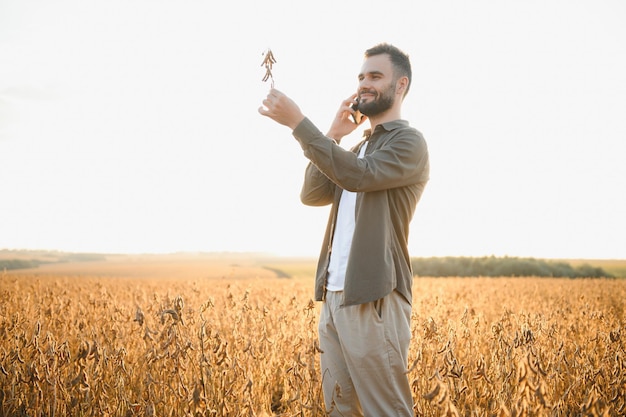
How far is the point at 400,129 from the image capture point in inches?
101

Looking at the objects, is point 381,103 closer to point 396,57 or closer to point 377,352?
point 396,57

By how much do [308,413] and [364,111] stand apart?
227 cm

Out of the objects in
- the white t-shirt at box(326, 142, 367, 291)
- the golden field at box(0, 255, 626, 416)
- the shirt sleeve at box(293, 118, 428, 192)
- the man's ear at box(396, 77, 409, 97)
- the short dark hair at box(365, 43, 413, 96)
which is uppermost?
the short dark hair at box(365, 43, 413, 96)

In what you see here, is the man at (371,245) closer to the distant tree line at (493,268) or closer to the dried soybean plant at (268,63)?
the dried soybean plant at (268,63)

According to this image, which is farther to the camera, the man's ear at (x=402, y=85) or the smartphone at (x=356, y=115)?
the smartphone at (x=356, y=115)

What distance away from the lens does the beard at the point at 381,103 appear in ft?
8.61

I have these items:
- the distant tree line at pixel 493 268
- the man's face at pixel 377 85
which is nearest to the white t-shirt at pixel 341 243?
the man's face at pixel 377 85

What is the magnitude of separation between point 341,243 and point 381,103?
840mm

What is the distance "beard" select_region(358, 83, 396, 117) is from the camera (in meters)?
2.62

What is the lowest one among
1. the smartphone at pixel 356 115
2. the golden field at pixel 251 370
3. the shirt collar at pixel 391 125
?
the golden field at pixel 251 370

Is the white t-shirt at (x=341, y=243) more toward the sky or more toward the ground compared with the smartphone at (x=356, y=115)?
more toward the ground

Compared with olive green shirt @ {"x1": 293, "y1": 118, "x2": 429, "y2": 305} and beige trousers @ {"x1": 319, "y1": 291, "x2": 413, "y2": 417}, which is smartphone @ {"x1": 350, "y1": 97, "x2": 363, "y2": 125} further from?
beige trousers @ {"x1": 319, "y1": 291, "x2": 413, "y2": 417}

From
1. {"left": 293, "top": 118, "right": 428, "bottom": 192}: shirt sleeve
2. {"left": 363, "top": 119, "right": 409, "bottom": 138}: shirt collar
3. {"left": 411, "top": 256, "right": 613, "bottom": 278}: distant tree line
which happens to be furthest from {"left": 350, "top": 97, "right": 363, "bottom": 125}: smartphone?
{"left": 411, "top": 256, "right": 613, "bottom": 278}: distant tree line

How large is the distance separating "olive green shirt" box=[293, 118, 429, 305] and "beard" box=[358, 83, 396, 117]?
103mm
